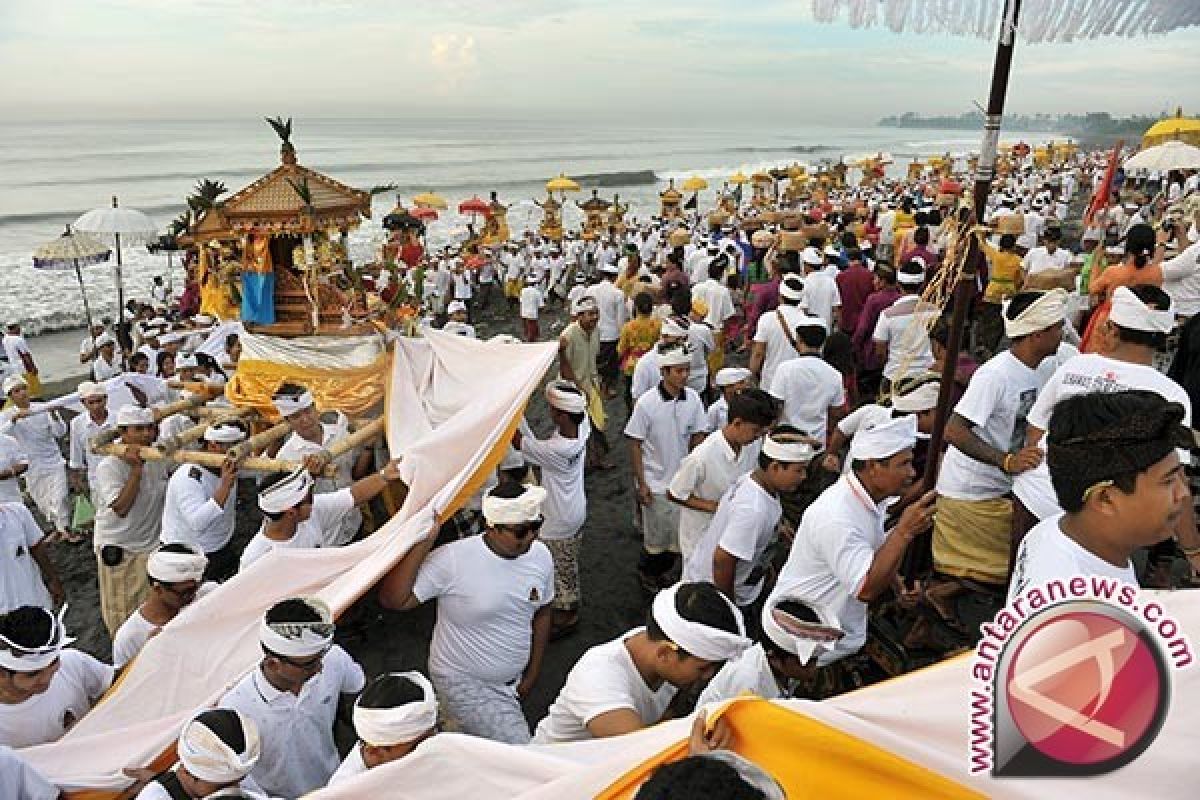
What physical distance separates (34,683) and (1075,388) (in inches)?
174

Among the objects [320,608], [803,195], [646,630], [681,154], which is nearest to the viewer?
[646,630]

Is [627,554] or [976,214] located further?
[627,554]

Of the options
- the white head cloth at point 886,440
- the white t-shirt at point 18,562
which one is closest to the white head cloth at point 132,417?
the white t-shirt at point 18,562

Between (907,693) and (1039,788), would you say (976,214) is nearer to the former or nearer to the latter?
(907,693)

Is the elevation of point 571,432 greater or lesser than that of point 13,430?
greater

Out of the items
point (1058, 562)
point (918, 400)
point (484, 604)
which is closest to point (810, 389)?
point (918, 400)

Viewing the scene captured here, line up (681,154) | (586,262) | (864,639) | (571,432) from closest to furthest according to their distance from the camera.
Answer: (864,639)
(571,432)
(586,262)
(681,154)

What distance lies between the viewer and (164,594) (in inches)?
155

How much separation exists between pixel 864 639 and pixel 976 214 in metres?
1.86

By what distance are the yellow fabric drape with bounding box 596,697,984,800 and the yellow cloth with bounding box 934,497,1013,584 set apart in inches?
106

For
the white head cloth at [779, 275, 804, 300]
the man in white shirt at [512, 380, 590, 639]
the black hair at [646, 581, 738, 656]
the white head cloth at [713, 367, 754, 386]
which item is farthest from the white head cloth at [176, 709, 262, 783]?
the white head cloth at [779, 275, 804, 300]

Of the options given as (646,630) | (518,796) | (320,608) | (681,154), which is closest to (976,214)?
(646,630)

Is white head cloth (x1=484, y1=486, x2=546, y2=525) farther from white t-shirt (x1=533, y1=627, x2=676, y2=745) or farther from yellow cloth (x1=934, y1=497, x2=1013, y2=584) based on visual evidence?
yellow cloth (x1=934, y1=497, x2=1013, y2=584)

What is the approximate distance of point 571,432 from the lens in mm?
5402
